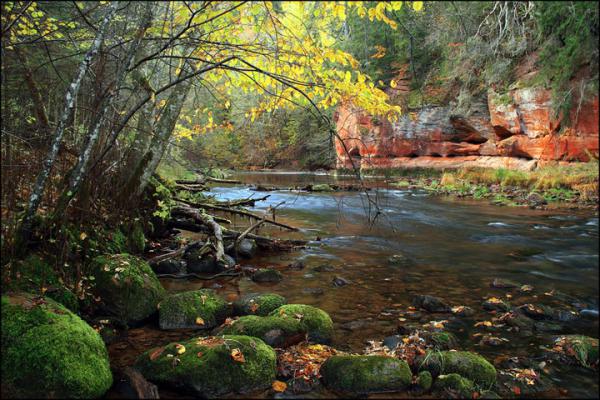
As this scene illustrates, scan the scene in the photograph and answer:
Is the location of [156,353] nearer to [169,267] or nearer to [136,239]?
[169,267]

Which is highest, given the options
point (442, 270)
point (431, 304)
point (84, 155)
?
point (84, 155)

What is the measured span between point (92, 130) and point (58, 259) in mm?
1414

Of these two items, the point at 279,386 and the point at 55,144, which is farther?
the point at 55,144

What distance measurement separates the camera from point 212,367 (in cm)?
330

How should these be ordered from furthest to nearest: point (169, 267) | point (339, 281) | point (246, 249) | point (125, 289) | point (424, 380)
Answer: point (246, 249) → point (169, 267) → point (339, 281) → point (125, 289) → point (424, 380)

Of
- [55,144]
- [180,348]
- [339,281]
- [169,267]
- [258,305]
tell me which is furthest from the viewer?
[169,267]

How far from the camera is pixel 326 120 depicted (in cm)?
415

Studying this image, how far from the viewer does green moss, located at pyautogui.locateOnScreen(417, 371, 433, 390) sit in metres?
3.34

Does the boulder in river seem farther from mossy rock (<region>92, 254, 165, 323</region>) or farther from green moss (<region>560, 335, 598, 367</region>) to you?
mossy rock (<region>92, 254, 165, 323</region>)

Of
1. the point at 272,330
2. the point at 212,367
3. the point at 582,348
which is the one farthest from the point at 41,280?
the point at 582,348

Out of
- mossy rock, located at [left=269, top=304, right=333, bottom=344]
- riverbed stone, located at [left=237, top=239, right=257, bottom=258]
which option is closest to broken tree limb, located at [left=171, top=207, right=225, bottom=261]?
riverbed stone, located at [left=237, top=239, right=257, bottom=258]

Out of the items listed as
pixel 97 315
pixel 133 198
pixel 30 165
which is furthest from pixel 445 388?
pixel 133 198

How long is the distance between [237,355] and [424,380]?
1594 mm

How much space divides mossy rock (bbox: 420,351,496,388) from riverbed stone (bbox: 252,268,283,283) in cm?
307
